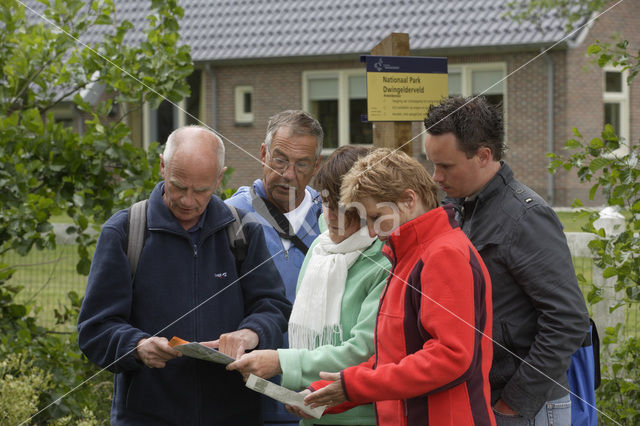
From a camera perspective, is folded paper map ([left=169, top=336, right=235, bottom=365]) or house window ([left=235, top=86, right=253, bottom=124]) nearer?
folded paper map ([left=169, top=336, right=235, bottom=365])

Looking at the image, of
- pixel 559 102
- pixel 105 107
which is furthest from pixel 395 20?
pixel 105 107

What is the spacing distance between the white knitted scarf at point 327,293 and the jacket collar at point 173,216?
0.37m

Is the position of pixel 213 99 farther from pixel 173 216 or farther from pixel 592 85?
pixel 173 216

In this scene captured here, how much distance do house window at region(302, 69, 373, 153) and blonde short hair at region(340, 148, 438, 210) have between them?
48.6ft

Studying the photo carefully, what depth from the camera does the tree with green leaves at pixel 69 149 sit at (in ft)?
13.7

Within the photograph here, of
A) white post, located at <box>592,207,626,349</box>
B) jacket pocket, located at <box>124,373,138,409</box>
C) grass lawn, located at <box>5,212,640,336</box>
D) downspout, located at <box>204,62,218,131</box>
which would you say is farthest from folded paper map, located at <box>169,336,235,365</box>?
downspout, located at <box>204,62,218,131</box>

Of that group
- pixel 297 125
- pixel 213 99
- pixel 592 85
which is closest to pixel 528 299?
pixel 297 125

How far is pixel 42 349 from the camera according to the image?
4211 millimetres

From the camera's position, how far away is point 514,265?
234 centimetres

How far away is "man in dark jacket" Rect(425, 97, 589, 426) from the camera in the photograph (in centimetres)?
233

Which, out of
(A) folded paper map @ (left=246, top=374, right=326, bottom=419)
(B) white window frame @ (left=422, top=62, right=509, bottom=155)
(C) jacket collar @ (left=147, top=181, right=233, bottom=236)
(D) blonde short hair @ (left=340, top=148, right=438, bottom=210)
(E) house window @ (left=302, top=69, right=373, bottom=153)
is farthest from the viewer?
(E) house window @ (left=302, top=69, right=373, bottom=153)

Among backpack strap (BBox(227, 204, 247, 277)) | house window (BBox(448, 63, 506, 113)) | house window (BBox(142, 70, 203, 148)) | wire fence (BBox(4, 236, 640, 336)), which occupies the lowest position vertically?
wire fence (BBox(4, 236, 640, 336))

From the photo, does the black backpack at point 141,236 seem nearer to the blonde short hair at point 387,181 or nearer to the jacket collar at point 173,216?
the jacket collar at point 173,216

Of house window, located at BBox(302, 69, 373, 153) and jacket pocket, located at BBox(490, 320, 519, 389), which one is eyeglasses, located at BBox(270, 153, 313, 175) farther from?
house window, located at BBox(302, 69, 373, 153)
